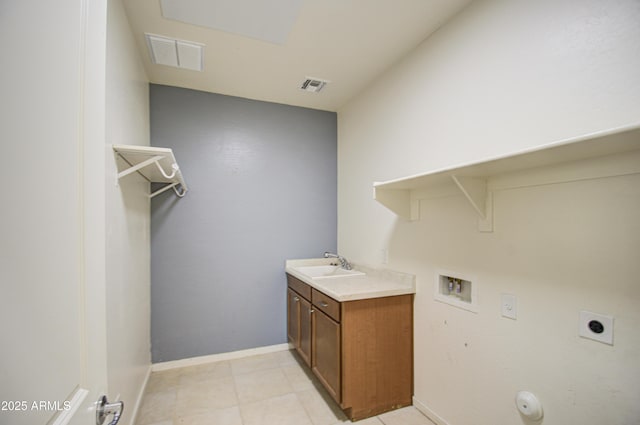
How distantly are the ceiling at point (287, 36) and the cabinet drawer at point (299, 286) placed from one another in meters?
1.93

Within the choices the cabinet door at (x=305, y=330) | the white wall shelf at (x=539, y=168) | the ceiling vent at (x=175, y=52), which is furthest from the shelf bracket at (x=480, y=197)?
the ceiling vent at (x=175, y=52)

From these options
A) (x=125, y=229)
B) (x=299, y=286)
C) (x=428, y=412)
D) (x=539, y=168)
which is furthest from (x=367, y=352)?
(x=125, y=229)

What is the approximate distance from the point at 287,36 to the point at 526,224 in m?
1.94

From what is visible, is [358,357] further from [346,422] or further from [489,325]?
[489,325]

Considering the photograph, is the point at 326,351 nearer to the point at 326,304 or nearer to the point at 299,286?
the point at 326,304

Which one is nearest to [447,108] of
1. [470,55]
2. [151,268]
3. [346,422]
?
[470,55]

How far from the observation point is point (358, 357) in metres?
1.96

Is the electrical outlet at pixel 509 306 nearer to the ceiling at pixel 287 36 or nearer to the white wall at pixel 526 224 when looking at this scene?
the white wall at pixel 526 224

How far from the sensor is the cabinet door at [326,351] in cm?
198

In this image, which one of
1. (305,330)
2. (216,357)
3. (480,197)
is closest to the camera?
(480,197)

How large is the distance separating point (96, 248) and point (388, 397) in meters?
2.13

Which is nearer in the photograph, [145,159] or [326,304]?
[145,159]

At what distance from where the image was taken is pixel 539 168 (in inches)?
53.2

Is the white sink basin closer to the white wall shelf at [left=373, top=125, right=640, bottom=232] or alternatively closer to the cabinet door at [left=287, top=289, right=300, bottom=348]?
the cabinet door at [left=287, top=289, right=300, bottom=348]
